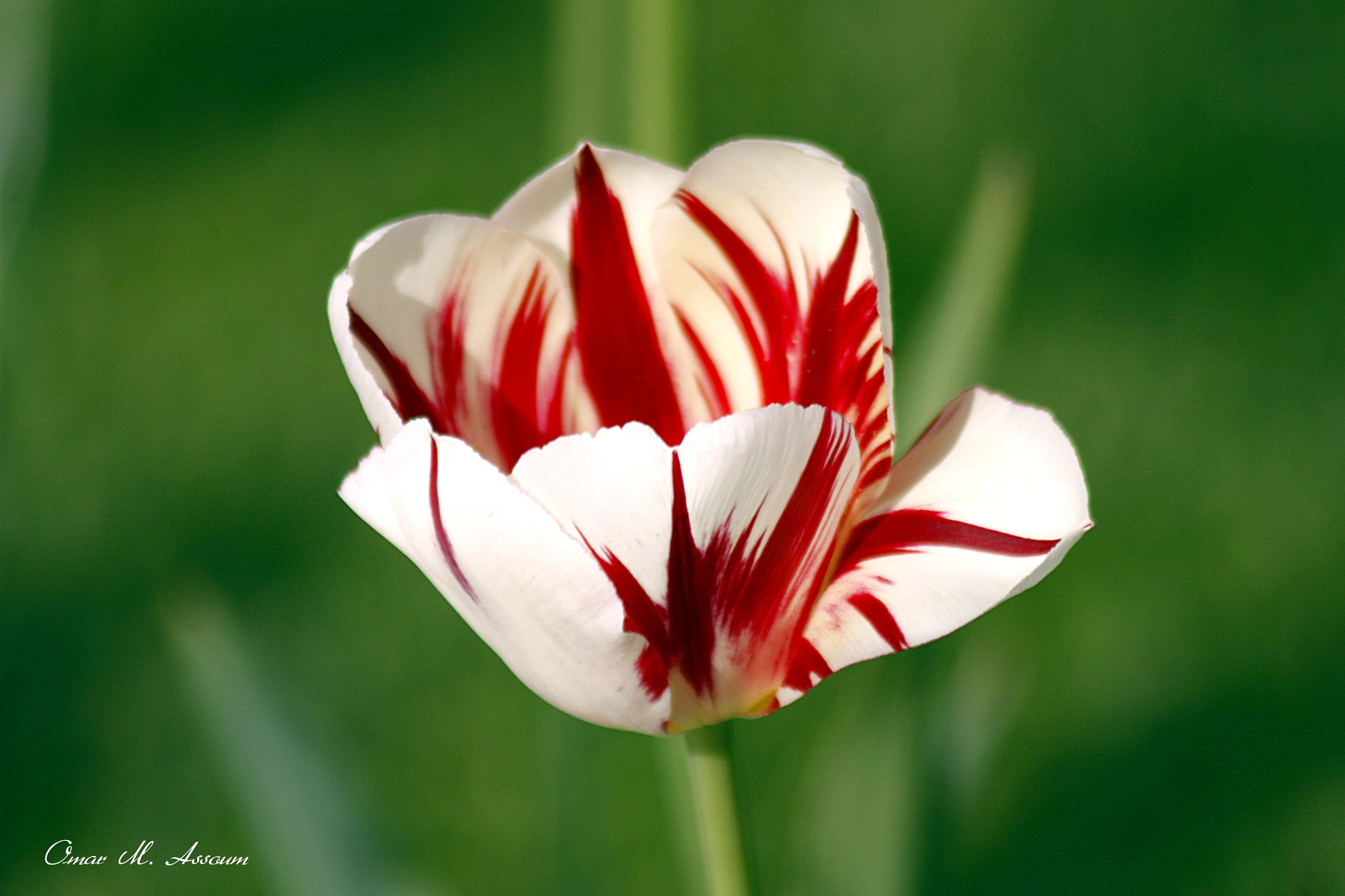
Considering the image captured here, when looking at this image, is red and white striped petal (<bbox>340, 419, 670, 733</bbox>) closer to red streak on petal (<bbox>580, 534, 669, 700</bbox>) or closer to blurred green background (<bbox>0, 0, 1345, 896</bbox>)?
red streak on petal (<bbox>580, 534, 669, 700</bbox>)

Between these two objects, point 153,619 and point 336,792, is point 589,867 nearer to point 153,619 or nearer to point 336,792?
point 336,792

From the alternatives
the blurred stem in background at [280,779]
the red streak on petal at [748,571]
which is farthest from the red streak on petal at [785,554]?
the blurred stem in background at [280,779]

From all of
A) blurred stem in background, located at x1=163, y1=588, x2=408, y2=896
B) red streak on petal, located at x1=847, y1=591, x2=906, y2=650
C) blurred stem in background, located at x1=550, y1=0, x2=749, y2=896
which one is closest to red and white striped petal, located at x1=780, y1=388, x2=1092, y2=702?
red streak on petal, located at x1=847, y1=591, x2=906, y2=650

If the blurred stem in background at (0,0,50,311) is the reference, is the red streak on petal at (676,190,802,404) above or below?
below

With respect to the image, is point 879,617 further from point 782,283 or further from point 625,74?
point 625,74

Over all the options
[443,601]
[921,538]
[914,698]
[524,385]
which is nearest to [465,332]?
[524,385]

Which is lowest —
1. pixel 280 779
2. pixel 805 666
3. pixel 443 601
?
pixel 443 601

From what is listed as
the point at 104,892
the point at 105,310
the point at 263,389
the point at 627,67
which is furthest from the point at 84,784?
the point at 627,67

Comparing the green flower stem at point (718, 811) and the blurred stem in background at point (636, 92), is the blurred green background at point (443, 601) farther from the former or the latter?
the green flower stem at point (718, 811)
